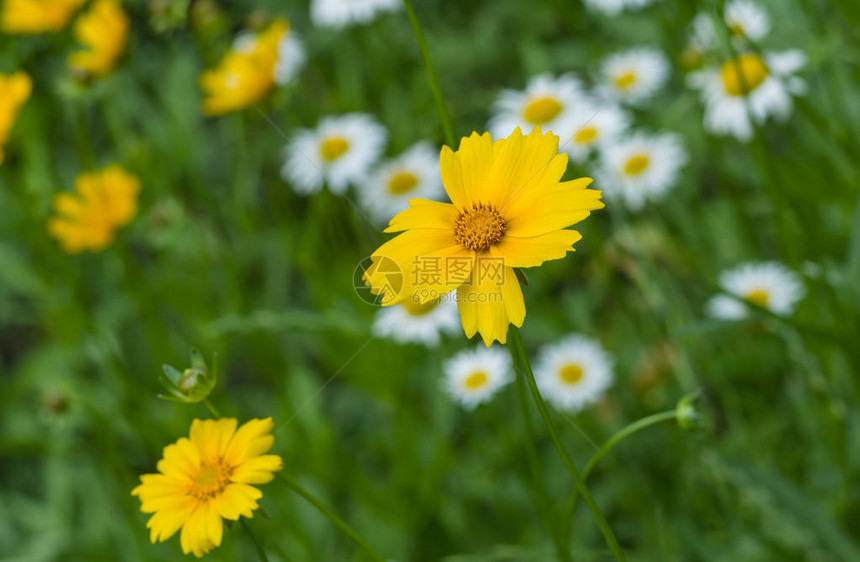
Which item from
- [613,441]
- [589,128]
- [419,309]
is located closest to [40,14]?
[419,309]

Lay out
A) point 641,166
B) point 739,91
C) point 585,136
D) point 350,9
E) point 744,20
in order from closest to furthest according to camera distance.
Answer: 1. point 585,136
2. point 739,91
3. point 641,166
4. point 744,20
5. point 350,9

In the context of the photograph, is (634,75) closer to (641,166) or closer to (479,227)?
(641,166)

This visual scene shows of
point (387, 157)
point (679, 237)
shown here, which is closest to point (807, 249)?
point (679, 237)

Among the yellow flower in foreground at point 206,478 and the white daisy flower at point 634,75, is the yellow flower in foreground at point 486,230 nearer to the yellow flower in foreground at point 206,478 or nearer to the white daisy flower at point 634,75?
the yellow flower in foreground at point 206,478

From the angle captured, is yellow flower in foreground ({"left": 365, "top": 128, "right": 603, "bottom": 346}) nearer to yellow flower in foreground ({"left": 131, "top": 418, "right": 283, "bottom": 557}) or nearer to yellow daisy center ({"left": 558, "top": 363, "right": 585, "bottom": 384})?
yellow flower in foreground ({"left": 131, "top": 418, "right": 283, "bottom": 557})

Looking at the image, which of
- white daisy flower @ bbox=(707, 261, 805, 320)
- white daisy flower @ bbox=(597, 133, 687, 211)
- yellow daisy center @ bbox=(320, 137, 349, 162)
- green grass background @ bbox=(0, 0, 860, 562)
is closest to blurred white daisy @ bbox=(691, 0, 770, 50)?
green grass background @ bbox=(0, 0, 860, 562)

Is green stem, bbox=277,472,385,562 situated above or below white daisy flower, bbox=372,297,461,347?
above
